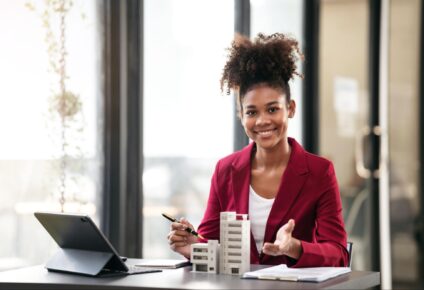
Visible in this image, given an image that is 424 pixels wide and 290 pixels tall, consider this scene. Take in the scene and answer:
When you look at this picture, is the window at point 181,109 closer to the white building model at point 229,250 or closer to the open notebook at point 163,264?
the open notebook at point 163,264

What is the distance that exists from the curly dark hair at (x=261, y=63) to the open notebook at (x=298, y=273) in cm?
71

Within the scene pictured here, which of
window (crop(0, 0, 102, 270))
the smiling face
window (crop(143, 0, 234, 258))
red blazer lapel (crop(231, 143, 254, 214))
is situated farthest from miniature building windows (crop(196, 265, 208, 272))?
window (crop(143, 0, 234, 258))

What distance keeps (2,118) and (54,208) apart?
0.47 m

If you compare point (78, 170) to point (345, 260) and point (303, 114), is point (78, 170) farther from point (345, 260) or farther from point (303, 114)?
point (303, 114)

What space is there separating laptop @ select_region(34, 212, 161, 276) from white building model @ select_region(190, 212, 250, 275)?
16 centimetres

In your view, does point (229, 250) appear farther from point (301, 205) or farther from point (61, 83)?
point (61, 83)

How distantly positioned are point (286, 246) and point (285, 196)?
43 centimetres

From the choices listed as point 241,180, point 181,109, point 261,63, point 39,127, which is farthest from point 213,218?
point 181,109

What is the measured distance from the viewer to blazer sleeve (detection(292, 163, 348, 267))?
274 centimetres

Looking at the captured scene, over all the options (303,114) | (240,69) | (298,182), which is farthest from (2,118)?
(303,114)

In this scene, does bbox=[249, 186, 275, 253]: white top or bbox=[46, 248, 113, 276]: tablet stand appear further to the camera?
bbox=[249, 186, 275, 253]: white top

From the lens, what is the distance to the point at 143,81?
433cm

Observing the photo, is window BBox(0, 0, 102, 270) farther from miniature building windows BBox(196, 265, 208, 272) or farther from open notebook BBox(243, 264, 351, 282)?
open notebook BBox(243, 264, 351, 282)

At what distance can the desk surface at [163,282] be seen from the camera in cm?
241
